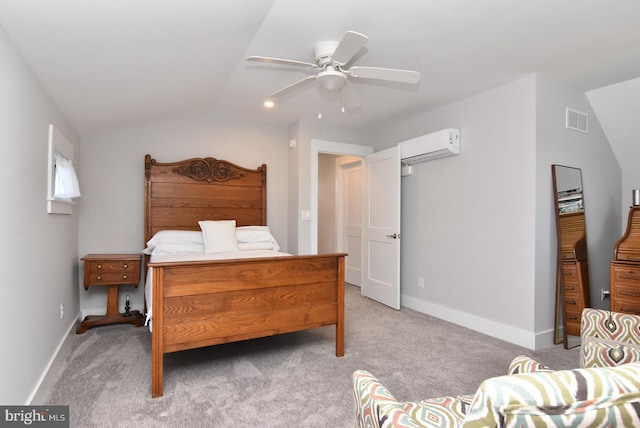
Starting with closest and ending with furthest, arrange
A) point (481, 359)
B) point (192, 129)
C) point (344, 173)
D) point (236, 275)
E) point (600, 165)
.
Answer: point (236, 275), point (481, 359), point (600, 165), point (192, 129), point (344, 173)

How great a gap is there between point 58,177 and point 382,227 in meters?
3.34

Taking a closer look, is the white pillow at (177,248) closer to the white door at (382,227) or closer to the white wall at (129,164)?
the white wall at (129,164)

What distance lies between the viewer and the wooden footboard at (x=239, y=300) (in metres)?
2.16

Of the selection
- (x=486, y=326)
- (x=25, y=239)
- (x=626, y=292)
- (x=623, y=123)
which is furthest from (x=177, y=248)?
(x=623, y=123)

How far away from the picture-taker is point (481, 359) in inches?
105

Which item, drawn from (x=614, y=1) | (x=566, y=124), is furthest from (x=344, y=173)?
(x=614, y=1)

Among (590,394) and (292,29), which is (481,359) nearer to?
(590,394)

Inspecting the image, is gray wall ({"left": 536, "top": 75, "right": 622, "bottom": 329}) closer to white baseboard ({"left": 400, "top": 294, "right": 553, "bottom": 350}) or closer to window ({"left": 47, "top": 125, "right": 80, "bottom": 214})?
white baseboard ({"left": 400, "top": 294, "right": 553, "bottom": 350})

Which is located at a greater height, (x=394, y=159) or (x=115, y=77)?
(x=115, y=77)

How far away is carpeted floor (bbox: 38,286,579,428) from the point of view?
1915mm

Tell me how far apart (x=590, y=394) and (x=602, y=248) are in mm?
3932

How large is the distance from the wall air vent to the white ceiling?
0.26 metres

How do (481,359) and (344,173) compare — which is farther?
(344,173)

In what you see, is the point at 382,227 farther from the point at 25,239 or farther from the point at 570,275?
the point at 25,239
